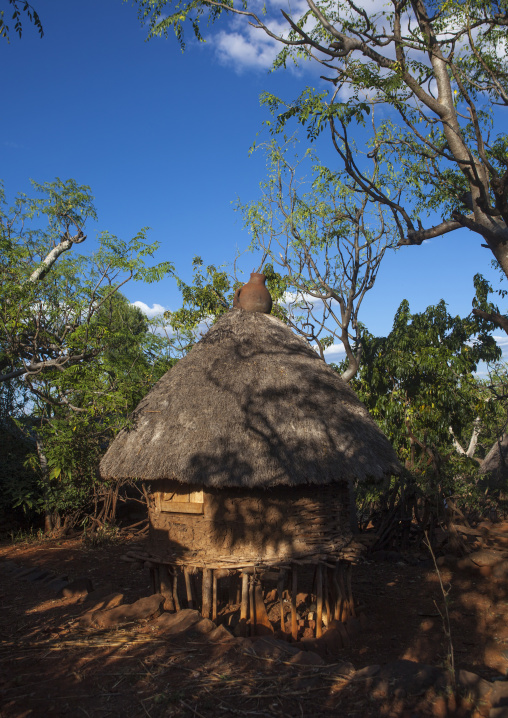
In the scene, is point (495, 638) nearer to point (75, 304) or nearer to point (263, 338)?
point (263, 338)

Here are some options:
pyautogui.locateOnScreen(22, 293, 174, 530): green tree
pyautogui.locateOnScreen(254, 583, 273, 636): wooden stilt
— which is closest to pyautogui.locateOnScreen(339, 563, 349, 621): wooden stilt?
pyautogui.locateOnScreen(254, 583, 273, 636): wooden stilt

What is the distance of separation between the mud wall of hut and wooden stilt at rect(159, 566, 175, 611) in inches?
8.1

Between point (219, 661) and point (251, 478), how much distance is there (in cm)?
172

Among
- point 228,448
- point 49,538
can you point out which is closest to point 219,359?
point 228,448

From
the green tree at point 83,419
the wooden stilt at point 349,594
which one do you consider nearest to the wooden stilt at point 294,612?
the wooden stilt at point 349,594

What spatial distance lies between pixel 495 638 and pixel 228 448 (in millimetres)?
3739

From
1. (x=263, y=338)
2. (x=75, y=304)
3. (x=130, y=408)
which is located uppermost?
(x=75, y=304)

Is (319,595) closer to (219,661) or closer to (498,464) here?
(219,661)

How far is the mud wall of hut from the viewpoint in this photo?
5.74m

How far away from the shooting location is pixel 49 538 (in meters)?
11.0

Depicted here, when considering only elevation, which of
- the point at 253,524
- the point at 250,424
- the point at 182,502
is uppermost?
the point at 250,424

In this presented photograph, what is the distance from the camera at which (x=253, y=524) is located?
575cm

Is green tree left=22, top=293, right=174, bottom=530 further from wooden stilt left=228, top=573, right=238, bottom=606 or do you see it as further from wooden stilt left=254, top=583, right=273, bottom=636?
wooden stilt left=254, top=583, right=273, bottom=636

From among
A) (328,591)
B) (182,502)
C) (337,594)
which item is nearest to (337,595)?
(337,594)
